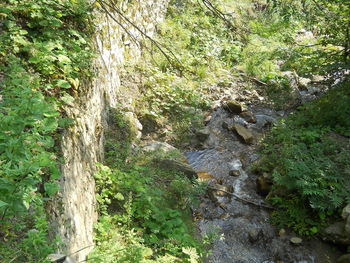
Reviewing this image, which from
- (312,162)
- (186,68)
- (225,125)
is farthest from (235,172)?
(186,68)

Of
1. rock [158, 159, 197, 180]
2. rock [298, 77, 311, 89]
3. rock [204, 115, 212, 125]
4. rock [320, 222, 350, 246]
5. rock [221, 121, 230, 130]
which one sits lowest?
rock [320, 222, 350, 246]

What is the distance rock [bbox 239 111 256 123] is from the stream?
29cm

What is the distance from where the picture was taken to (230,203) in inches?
216

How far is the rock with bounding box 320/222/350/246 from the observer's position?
14.5ft

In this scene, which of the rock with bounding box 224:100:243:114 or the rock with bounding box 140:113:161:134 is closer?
the rock with bounding box 140:113:161:134

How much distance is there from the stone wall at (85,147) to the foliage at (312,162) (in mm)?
3328

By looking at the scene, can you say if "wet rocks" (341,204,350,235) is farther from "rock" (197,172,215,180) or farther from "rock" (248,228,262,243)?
"rock" (197,172,215,180)

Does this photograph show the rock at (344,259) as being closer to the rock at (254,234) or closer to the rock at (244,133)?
the rock at (254,234)

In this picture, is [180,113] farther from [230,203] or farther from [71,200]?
[71,200]

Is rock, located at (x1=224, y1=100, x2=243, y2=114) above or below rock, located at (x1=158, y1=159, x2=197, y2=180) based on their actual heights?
above

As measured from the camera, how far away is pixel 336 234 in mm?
4527

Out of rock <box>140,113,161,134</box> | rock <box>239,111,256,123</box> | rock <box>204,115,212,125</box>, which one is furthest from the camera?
rock <box>239,111,256,123</box>


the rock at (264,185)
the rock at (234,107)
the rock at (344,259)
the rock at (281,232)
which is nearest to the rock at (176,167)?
the rock at (264,185)

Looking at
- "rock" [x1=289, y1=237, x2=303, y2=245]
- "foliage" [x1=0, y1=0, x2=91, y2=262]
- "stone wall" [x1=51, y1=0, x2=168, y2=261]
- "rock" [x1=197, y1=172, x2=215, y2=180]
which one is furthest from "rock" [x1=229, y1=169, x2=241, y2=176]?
"foliage" [x1=0, y1=0, x2=91, y2=262]
